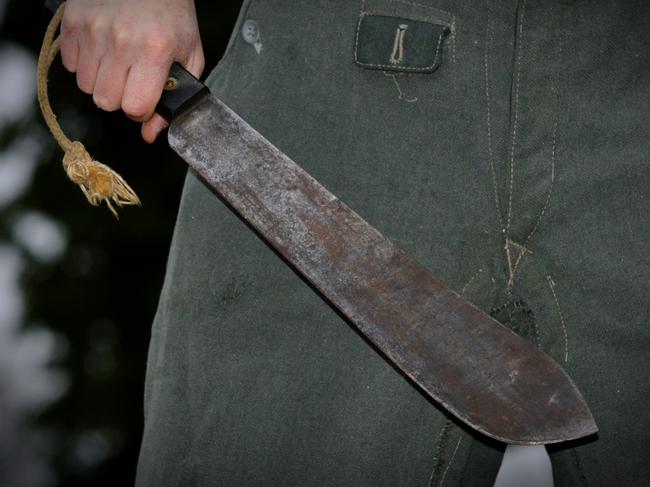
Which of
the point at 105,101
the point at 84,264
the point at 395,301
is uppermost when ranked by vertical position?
the point at 105,101

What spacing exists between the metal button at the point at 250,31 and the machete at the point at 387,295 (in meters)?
0.16

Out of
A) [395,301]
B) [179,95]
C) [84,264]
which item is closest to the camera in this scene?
[395,301]

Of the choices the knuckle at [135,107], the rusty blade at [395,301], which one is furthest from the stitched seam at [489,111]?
the knuckle at [135,107]

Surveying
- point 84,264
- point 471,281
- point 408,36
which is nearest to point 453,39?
point 408,36

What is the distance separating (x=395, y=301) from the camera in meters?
0.92

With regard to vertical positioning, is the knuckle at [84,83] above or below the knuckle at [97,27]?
below

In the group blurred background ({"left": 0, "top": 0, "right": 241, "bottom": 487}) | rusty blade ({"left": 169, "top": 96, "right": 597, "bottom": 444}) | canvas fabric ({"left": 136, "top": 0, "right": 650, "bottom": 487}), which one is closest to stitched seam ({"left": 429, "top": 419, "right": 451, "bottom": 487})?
canvas fabric ({"left": 136, "top": 0, "right": 650, "bottom": 487})

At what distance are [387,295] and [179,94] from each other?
15.2 inches

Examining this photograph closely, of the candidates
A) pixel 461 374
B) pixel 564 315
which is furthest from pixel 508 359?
pixel 564 315

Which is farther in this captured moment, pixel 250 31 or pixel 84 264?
pixel 84 264

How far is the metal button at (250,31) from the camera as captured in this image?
1148 millimetres

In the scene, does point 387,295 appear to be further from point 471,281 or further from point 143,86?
point 143,86

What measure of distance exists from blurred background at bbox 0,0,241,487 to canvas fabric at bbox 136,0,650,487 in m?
1.61

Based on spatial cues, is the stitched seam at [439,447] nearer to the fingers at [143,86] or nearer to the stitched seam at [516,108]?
the stitched seam at [516,108]
